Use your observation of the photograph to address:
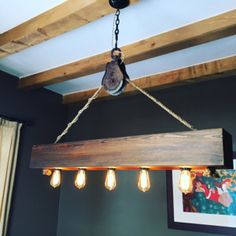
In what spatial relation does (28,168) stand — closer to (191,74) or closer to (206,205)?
(206,205)

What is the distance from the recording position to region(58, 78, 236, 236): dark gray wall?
256 cm

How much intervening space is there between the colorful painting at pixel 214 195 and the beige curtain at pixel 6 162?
5.71 feet

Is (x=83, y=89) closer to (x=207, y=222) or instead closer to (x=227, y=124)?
(x=227, y=124)

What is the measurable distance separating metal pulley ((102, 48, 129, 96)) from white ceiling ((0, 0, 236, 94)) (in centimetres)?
58

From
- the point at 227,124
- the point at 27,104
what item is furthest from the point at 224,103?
the point at 27,104

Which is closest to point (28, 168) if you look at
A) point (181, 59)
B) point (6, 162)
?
point (6, 162)

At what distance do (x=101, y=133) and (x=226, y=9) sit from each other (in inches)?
77.8

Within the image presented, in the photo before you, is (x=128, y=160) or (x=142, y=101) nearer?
(x=128, y=160)

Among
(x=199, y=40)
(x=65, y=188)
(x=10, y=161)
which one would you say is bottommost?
(x=65, y=188)

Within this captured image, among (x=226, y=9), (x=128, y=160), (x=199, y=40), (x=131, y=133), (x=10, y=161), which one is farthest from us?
(x=131, y=133)

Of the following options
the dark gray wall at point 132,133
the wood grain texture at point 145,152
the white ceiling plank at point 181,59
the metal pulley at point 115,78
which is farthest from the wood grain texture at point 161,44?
the wood grain texture at point 145,152

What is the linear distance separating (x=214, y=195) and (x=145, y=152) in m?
1.56

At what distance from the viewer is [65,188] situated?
3346 mm

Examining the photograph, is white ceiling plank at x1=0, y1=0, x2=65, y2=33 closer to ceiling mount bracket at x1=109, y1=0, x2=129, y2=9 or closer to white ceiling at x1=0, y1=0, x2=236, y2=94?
white ceiling at x1=0, y1=0, x2=236, y2=94
